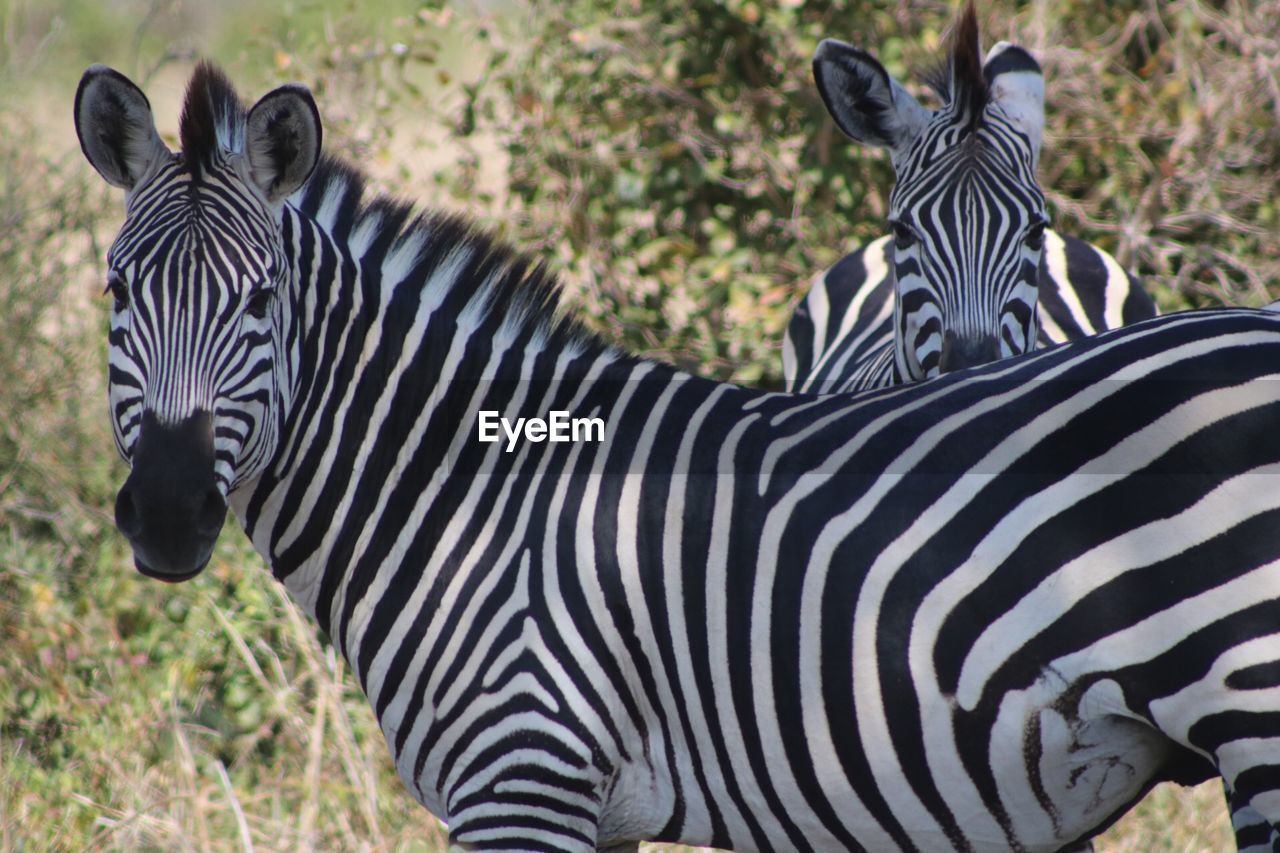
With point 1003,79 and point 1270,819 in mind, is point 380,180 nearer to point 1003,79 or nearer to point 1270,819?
point 1003,79

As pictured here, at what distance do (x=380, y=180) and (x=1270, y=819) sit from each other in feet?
17.9

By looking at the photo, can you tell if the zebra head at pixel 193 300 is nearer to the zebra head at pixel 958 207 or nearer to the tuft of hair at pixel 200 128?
the tuft of hair at pixel 200 128

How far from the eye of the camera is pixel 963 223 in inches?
161

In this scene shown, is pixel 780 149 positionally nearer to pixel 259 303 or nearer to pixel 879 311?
pixel 879 311

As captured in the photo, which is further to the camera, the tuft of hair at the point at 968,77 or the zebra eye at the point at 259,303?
the tuft of hair at the point at 968,77

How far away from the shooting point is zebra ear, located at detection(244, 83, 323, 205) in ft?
9.49

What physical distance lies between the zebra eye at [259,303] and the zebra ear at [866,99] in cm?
233

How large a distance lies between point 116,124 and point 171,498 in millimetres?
902

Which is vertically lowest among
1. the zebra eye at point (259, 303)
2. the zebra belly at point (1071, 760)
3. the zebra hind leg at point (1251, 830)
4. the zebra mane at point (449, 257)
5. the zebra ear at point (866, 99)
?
the zebra hind leg at point (1251, 830)

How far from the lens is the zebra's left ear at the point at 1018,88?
4.50m

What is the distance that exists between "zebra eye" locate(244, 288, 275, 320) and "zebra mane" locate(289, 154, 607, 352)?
0.35 meters

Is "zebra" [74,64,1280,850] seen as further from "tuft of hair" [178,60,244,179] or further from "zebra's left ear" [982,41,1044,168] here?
"zebra's left ear" [982,41,1044,168]

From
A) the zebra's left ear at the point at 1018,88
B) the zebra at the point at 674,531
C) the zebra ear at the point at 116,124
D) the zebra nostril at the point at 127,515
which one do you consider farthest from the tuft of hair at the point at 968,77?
the zebra nostril at the point at 127,515

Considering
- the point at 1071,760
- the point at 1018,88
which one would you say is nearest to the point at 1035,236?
the point at 1018,88
